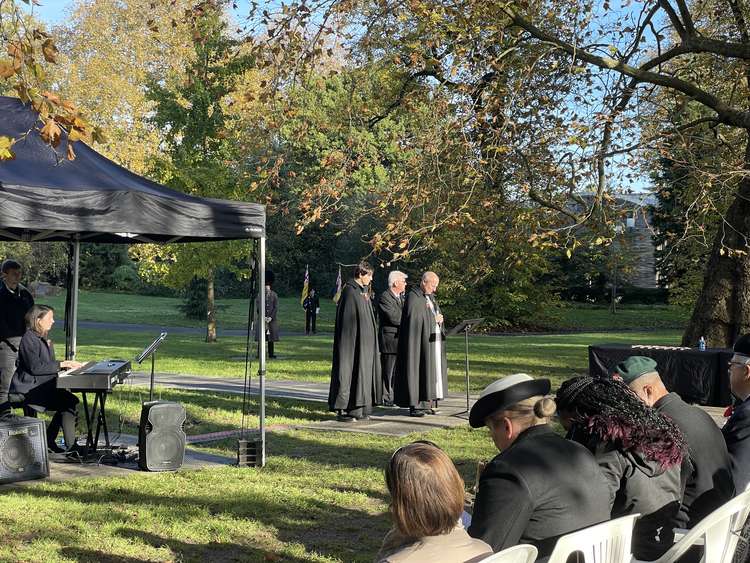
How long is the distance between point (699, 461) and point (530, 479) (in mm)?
1745

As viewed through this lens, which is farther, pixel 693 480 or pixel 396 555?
pixel 693 480

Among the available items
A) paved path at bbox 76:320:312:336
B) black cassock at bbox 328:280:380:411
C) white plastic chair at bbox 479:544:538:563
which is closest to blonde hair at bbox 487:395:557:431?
white plastic chair at bbox 479:544:538:563

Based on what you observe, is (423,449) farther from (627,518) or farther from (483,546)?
(627,518)

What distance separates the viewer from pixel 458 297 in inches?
1506

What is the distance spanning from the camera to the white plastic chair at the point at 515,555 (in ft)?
9.02

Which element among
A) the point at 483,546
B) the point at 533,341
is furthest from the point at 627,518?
the point at 533,341

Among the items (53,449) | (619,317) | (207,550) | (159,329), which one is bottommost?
(207,550)

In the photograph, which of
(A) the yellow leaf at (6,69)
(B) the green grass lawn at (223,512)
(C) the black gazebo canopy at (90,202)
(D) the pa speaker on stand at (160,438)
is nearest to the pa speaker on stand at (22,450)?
(B) the green grass lawn at (223,512)

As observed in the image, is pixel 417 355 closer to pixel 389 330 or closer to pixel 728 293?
pixel 389 330

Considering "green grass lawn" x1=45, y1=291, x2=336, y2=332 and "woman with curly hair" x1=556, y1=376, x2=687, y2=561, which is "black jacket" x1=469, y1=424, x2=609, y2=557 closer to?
"woman with curly hair" x1=556, y1=376, x2=687, y2=561

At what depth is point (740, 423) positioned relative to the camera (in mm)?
5285

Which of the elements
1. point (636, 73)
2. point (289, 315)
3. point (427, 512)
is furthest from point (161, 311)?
point (427, 512)

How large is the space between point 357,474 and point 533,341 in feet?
73.6

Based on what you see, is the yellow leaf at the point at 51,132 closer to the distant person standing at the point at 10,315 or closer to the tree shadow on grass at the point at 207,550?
the tree shadow on grass at the point at 207,550
